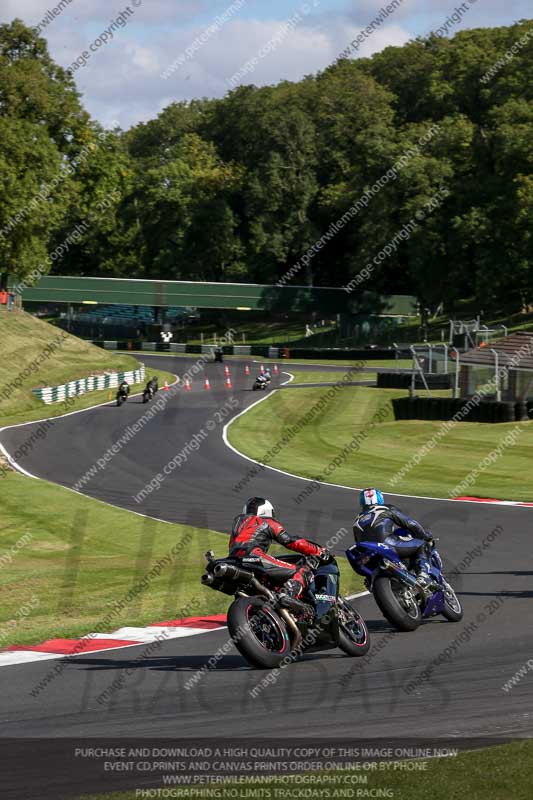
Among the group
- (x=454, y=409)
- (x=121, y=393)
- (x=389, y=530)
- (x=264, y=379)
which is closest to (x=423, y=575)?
(x=389, y=530)

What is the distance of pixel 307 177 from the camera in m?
103

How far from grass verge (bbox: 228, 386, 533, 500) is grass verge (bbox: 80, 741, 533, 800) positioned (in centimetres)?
1714

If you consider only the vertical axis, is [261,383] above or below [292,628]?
below

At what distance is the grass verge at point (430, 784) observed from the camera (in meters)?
6.52

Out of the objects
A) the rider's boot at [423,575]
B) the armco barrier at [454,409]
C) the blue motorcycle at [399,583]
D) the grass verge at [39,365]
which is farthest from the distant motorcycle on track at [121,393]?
the rider's boot at [423,575]

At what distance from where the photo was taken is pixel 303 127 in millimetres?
103938

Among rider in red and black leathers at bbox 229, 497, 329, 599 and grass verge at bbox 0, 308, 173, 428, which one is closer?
rider in red and black leathers at bbox 229, 497, 329, 599

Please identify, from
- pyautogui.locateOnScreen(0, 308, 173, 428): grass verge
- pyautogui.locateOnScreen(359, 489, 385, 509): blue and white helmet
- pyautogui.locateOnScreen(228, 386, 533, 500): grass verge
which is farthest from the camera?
pyautogui.locateOnScreen(0, 308, 173, 428): grass verge

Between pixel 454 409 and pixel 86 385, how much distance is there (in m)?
24.3

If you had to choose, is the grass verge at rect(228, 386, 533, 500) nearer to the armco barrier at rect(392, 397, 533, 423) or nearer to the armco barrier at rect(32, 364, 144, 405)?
the armco barrier at rect(392, 397, 533, 423)

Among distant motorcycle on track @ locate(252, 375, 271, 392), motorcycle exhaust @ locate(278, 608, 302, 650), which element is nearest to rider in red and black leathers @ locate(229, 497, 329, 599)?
motorcycle exhaust @ locate(278, 608, 302, 650)

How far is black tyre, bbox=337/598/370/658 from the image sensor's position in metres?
10.9

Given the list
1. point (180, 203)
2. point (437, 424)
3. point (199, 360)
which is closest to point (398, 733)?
point (437, 424)

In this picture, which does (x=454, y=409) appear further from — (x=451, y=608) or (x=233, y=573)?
(x=233, y=573)
